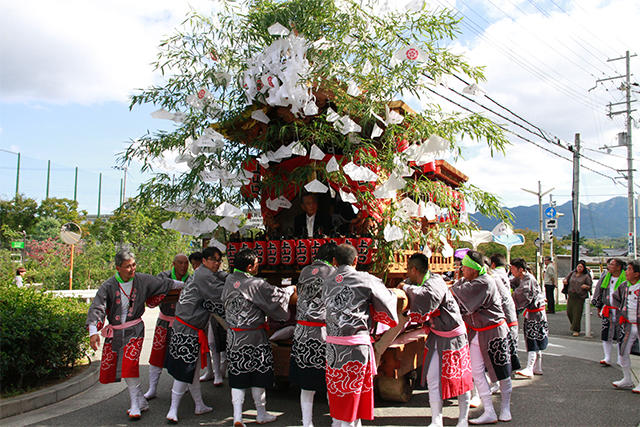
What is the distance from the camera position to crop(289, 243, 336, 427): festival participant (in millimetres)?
4629

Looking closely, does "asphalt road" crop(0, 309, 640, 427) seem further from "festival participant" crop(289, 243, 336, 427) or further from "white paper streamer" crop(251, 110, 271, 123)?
"white paper streamer" crop(251, 110, 271, 123)

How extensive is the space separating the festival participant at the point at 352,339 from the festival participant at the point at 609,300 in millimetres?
4254

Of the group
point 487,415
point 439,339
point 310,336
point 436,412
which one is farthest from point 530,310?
point 310,336

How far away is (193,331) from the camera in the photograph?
17.2 feet

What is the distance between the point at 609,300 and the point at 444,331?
3940 millimetres

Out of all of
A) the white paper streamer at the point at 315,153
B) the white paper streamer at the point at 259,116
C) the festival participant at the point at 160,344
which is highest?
the white paper streamer at the point at 259,116

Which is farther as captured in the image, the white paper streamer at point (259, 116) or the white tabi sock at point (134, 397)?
the white paper streamer at point (259, 116)

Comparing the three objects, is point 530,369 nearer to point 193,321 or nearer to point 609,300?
point 609,300

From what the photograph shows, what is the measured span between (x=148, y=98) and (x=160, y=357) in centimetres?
356

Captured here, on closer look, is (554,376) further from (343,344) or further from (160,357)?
(160,357)

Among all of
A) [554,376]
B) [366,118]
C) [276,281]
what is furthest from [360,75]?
[554,376]

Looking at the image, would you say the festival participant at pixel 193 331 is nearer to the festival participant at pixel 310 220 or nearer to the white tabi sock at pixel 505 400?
the festival participant at pixel 310 220

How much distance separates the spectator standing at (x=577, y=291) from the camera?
10.7 m

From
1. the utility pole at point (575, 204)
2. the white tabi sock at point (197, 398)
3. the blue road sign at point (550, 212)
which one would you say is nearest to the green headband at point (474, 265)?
the white tabi sock at point (197, 398)
